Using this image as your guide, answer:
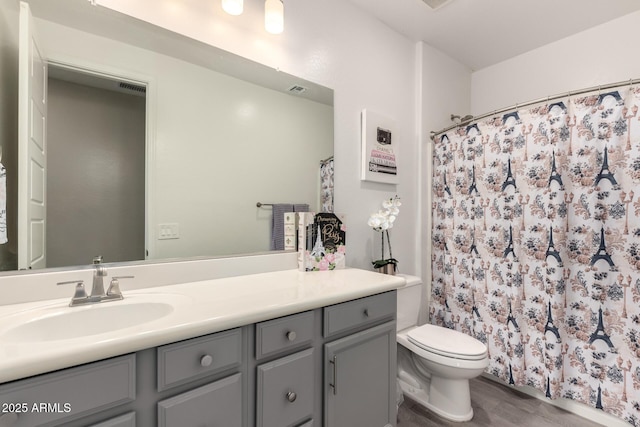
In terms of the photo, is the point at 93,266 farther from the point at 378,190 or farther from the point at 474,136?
the point at 474,136

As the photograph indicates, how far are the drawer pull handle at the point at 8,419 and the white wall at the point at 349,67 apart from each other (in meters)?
1.36

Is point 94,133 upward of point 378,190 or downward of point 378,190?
upward

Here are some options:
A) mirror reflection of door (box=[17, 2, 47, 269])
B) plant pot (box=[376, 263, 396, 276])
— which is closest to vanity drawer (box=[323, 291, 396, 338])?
plant pot (box=[376, 263, 396, 276])

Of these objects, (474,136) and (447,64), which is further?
(447,64)

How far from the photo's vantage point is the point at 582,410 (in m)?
1.75

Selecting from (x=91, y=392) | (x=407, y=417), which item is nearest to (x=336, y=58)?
(x=91, y=392)

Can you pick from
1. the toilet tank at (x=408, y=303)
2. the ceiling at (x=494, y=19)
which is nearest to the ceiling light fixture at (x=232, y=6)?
the ceiling at (x=494, y=19)

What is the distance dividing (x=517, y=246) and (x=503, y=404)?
100cm

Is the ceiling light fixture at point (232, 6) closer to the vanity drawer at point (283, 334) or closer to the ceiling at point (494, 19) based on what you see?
the ceiling at point (494, 19)

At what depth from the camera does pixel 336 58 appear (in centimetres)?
187

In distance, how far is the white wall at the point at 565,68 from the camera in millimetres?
2027

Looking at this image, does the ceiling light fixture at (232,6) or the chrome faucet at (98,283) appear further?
the ceiling light fixture at (232,6)

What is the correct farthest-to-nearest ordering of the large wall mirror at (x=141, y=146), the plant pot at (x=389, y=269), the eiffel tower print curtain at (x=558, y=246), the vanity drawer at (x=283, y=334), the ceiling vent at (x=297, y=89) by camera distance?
1. the plant pot at (x=389, y=269)
2. the ceiling vent at (x=297, y=89)
3. the eiffel tower print curtain at (x=558, y=246)
4. the large wall mirror at (x=141, y=146)
5. the vanity drawer at (x=283, y=334)

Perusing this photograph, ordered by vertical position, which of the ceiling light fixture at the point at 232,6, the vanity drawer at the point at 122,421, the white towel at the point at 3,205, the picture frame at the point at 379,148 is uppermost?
the ceiling light fixture at the point at 232,6
